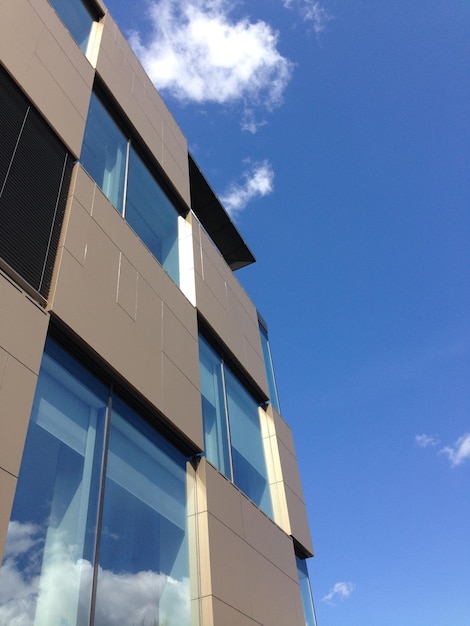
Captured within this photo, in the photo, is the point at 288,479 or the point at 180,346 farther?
the point at 288,479

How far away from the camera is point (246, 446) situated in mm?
12016

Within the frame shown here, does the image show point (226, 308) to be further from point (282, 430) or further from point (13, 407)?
point (13, 407)

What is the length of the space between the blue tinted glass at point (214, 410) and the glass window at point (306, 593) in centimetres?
348

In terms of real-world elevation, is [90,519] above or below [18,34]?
below

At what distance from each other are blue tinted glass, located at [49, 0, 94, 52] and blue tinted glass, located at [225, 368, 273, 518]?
7706mm

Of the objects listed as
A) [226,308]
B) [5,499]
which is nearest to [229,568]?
[5,499]

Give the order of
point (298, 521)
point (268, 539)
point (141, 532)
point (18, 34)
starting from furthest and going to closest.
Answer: point (298, 521), point (268, 539), point (18, 34), point (141, 532)

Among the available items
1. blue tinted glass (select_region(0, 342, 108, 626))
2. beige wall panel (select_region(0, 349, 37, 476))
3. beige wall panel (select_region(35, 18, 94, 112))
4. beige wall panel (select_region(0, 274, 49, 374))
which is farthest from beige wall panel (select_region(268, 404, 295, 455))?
beige wall panel (select_region(0, 349, 37, 476))

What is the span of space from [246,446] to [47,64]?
8241 mm

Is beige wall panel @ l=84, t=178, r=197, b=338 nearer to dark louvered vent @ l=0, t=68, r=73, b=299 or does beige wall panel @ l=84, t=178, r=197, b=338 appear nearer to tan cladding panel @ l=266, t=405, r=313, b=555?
dark louvered vent @ l=0, t=68, r=73, b=299

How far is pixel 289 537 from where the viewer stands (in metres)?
11.9

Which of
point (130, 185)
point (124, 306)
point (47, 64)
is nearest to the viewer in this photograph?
point (124, 306)

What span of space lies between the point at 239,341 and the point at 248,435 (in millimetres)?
2441

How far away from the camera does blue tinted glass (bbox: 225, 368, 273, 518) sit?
1124cm
